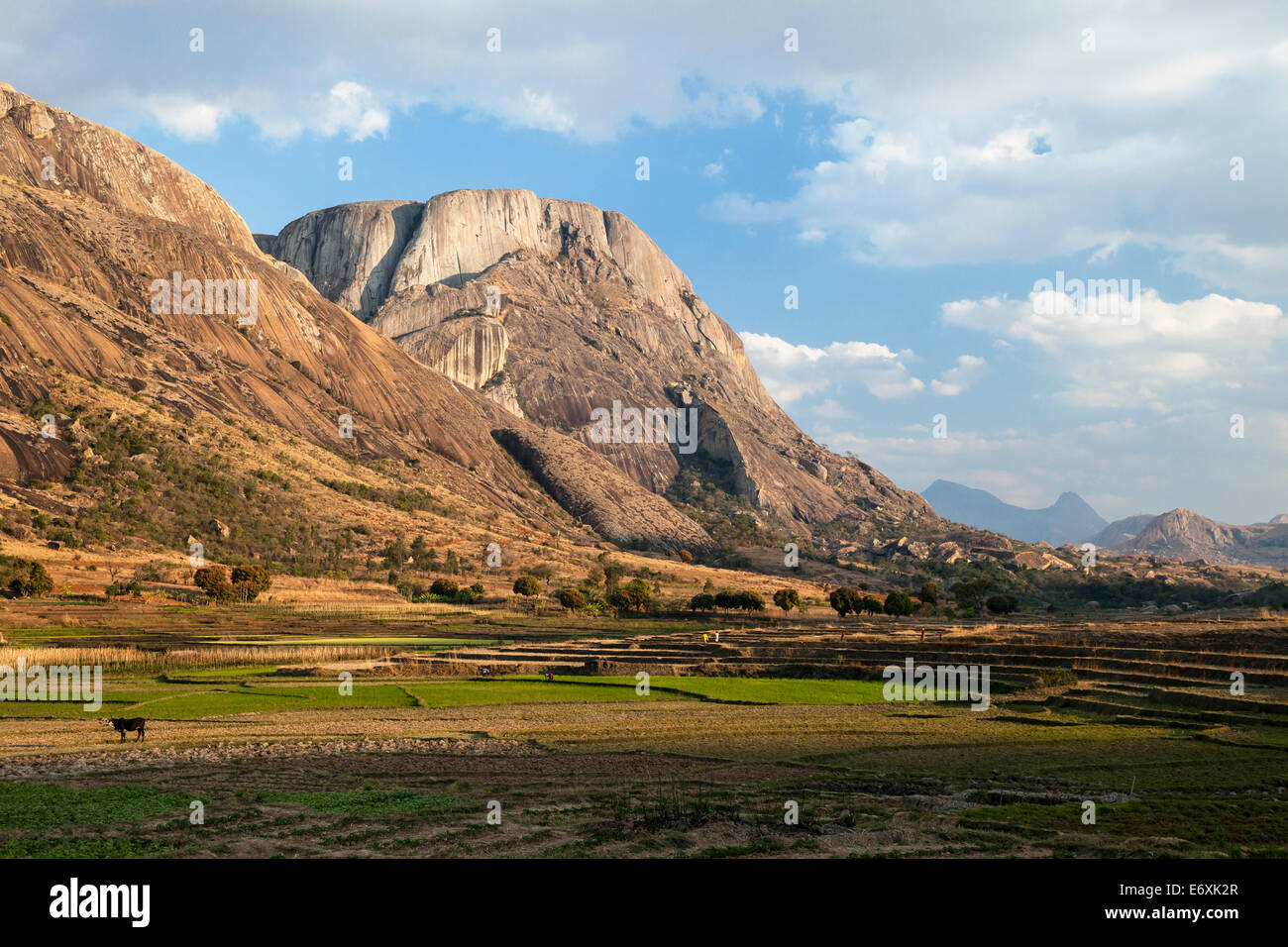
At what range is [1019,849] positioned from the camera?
1521cm

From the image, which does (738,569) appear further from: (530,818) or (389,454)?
(530,818)

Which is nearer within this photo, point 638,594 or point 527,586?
point 638,594

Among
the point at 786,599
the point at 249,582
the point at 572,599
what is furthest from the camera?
the point at 786,599

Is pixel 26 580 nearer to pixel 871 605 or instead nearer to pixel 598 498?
pixel 871 605

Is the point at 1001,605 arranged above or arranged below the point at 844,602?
below

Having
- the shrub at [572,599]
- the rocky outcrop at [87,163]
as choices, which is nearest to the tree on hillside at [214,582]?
the shrub at [572,599]

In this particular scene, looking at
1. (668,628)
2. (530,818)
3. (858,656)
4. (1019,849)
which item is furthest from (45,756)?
(668,628)

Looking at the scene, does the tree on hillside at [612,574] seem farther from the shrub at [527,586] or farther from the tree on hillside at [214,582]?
the tree on hillside at [214,582]

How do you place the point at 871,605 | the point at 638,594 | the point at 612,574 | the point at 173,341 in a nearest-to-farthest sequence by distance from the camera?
the point at 638,594, the point at 871,605, the point at 612,574, the point at 173,341

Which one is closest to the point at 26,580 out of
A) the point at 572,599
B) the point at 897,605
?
the point at 572,599

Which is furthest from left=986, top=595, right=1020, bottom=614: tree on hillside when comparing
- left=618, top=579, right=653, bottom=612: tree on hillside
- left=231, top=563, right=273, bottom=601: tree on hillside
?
left=231, top=563, right=273, bottom=601: tree on hillside

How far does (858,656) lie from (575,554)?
87.6 metres

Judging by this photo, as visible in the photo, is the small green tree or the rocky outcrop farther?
the rocky outcrop

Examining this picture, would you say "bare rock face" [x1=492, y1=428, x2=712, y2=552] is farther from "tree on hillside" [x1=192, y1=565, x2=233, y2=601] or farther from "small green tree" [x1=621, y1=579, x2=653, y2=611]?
"tree on hillside" [x1=192, y1=565, x2=233, y2=601]
